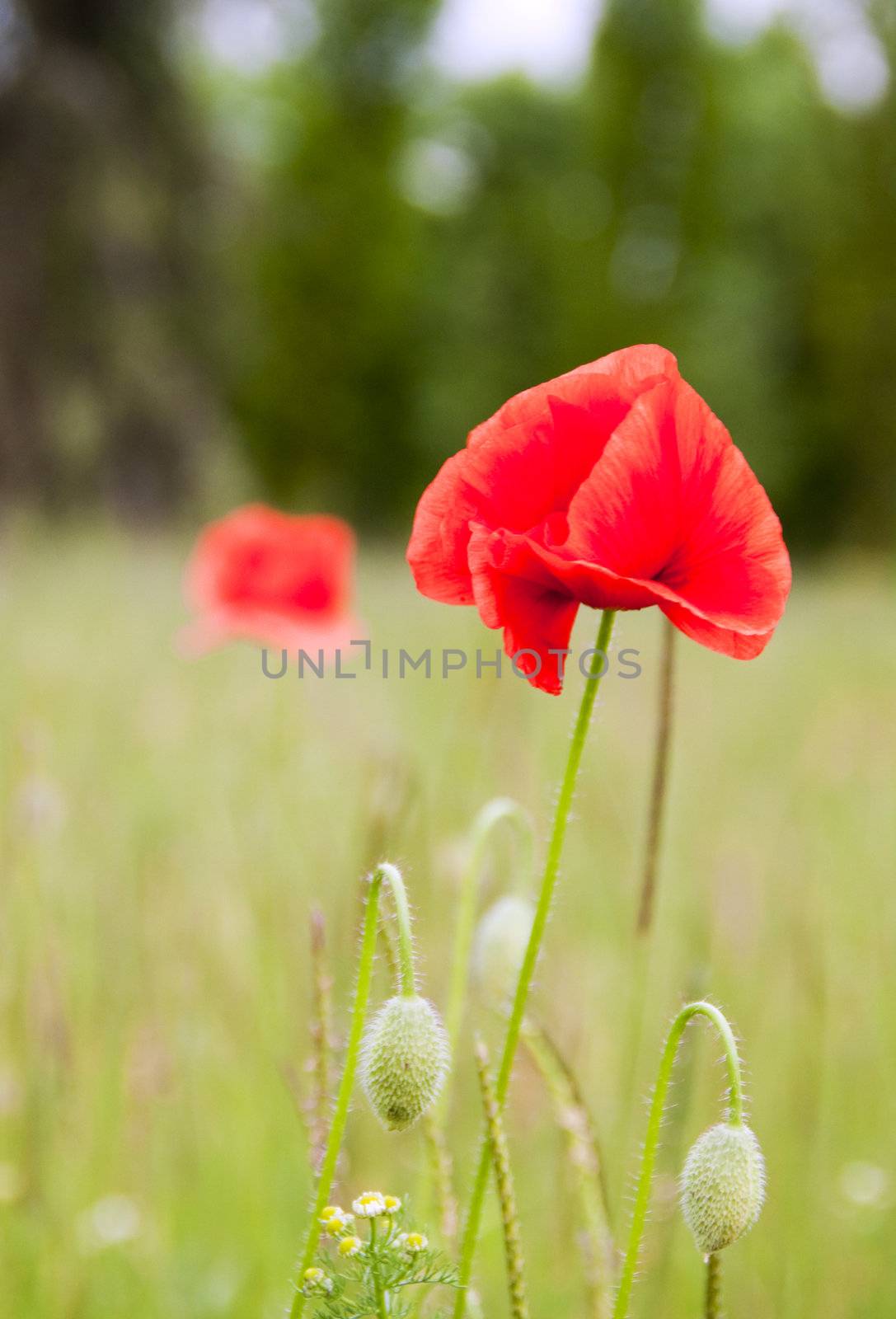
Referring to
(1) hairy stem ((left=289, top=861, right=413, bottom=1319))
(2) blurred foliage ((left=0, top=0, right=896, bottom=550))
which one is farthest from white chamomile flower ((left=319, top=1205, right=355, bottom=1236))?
(2) blurred foliage ((left=0, top=0, right=896, bottom=550))

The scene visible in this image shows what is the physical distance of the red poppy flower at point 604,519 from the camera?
→ 553 millimetres

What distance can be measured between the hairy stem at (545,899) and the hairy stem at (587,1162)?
105mm

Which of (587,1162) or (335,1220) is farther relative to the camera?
(587,1162)

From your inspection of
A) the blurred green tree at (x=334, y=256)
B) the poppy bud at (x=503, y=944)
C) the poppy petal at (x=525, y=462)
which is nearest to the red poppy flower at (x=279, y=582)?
the poppy bud at (x=503, y=944)

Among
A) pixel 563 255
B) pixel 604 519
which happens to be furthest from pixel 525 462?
pixel 563 255

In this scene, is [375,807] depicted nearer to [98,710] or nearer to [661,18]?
[98,710]

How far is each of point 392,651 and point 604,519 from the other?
11.7ft

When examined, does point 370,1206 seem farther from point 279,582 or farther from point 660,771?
point 279,582

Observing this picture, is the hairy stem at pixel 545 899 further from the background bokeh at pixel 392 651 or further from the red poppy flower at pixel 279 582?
the red poppy flower at pixel 279 582

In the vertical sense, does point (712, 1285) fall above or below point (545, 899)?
below

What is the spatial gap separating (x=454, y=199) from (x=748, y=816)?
46.8 ft

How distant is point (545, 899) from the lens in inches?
20.9

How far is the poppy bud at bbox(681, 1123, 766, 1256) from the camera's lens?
1.77ft

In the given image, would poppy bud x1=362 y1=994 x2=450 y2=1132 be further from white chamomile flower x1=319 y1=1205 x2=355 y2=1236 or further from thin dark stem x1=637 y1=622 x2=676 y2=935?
thin dark stem x1=637 y1=622 x2=676 y2=935
